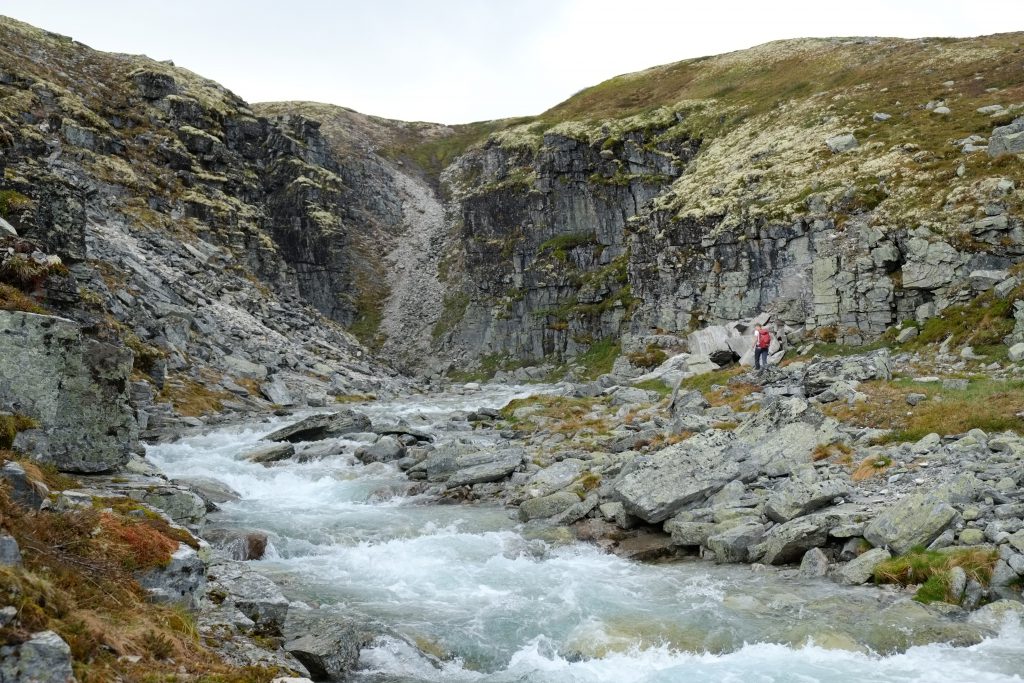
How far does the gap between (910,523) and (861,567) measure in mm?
1408

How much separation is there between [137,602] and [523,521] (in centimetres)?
1222

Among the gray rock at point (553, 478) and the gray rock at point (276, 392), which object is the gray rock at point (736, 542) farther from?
the gray rock at point (276, 392)

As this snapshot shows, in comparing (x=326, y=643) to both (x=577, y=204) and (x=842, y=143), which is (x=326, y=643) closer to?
(x=842, y=143)

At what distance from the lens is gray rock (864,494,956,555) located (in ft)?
41.8

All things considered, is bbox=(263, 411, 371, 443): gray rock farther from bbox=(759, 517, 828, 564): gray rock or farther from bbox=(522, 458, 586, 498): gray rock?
bbox=(759, 517, 828, 564): gray rock

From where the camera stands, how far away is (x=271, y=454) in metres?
27.6

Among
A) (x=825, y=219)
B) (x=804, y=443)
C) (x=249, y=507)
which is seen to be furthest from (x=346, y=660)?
(x=825, y=219)

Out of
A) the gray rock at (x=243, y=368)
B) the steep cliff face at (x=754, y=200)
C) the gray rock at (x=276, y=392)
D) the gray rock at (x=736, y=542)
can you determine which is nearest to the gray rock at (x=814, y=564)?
the gray rock at (x=736, y=542)

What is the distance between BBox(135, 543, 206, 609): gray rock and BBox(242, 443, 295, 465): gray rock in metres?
18.4

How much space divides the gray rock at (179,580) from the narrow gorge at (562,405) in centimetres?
5

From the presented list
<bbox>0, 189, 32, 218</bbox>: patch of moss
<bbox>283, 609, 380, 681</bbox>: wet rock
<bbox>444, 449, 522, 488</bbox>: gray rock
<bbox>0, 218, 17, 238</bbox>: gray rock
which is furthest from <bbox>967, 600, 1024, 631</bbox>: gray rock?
<bbox>0, 189, 32, 218</bbox>: patch of moss

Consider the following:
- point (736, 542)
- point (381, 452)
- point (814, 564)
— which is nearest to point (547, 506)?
point (736, 542)

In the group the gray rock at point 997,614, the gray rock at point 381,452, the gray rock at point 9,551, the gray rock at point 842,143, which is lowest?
the gray rock at point 381,452

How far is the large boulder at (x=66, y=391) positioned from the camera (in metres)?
11.4
